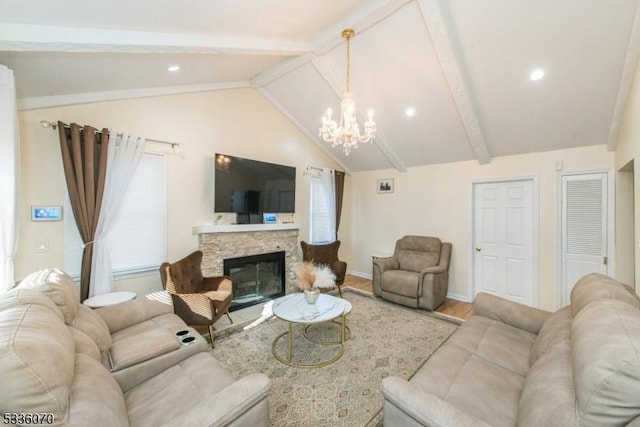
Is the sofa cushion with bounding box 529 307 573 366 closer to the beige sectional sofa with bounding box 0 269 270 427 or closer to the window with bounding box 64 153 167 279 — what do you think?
the beige sectional sofa with bounding box 0 269 270 427

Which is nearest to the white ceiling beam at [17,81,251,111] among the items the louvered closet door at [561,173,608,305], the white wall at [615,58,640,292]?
the white wall at [615,58,640,292]

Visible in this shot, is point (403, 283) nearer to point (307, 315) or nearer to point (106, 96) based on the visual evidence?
point (307, 315)

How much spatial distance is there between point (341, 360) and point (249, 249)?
2119mm

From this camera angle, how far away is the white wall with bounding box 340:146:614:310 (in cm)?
365

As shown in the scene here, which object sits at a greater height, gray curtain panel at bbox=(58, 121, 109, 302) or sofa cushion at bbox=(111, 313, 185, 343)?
gray curtain panel at bbox=(58, 121, 109, 302)

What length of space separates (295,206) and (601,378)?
4.22 metres

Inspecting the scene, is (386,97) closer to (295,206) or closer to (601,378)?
(295,206)

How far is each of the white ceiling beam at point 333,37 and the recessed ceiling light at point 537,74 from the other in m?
1.50

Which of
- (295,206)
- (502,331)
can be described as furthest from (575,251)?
(295,206)

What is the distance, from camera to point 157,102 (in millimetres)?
3277

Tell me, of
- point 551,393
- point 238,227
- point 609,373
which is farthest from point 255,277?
point 609,373

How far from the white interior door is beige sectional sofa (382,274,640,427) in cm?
216

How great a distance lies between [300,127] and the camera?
4809 millimetres

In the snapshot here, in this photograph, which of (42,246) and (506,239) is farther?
(506,239)
